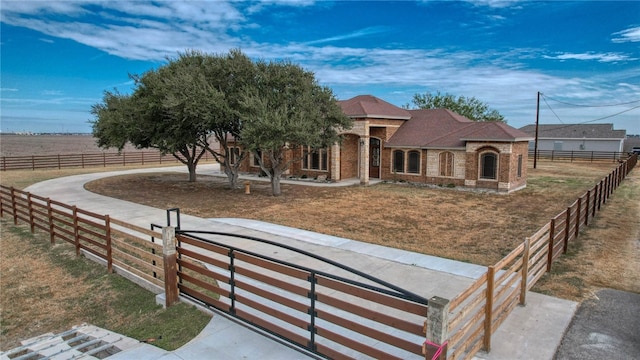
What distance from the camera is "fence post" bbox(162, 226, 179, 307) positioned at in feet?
20.5

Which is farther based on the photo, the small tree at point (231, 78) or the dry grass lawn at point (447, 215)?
the small tree at point (231, 78)

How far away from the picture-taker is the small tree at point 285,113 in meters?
16.5

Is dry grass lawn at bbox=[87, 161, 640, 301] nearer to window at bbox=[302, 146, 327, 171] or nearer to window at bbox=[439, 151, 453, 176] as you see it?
window at bbox=[439, 151, 453, 176]

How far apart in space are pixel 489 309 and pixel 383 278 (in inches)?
117

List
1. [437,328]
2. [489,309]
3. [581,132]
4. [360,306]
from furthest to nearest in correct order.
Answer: [581,132] < [360,306] < [489,309] < [437,328]

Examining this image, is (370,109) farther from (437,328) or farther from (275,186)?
(437,328)

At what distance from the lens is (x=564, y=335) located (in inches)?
209

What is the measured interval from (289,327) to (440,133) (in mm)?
20178

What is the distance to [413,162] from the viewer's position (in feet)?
77.8

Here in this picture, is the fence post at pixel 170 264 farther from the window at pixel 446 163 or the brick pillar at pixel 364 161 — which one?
the window at pixel 446 163

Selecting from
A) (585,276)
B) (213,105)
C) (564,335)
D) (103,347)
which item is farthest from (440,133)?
(103,347)

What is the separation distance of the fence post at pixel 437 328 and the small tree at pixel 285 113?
1310cm

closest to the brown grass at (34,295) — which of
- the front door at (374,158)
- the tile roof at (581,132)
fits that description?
the front door at (374,158)

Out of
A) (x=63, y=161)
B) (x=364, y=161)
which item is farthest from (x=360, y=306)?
(x=63, y=161)
